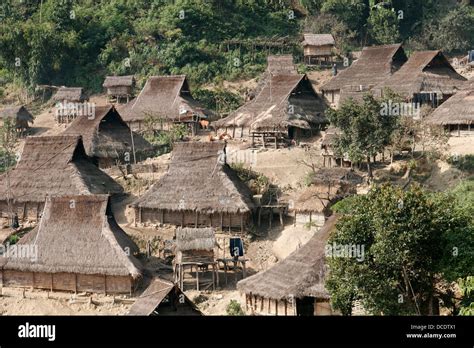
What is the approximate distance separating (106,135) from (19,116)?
11.1 metres

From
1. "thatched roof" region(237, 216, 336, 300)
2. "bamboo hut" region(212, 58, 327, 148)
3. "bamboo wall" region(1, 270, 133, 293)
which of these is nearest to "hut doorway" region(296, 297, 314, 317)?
"thatched roof" region(237, 216, 336, 300)

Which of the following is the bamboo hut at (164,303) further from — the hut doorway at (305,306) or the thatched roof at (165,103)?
the thatched roof at (165,103)

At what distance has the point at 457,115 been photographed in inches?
1431

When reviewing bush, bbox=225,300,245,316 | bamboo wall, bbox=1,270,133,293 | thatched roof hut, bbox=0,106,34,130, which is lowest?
bush, bbox=225,300,245,316

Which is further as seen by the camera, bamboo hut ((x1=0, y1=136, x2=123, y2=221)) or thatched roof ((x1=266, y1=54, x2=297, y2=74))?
thatched roof ((x1=266, y1=54, x2=297, y2=74))

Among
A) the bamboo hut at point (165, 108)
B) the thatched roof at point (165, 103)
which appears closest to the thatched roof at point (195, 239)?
the bamboo hut at point (165, 108)

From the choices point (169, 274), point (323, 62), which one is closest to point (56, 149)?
point (169, 274)

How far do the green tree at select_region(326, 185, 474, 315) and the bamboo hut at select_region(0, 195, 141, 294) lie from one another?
9066 millimetres

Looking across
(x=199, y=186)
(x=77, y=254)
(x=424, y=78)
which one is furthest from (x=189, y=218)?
(x=424, y=78)

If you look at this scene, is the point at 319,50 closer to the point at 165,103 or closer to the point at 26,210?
the point at 165,103

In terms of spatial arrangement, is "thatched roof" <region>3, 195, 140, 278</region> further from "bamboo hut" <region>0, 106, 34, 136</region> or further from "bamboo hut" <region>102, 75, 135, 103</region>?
"bamboo hut" <region>102, 75, 135, 103</region>

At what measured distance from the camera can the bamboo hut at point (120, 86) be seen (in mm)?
53891

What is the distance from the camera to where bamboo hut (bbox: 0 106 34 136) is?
50.2 m
